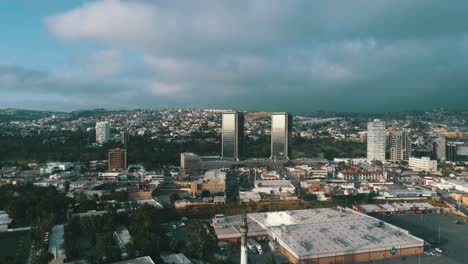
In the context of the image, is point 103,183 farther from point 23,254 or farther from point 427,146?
point 427,146

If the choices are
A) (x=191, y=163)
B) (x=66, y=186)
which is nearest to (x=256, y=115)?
(x=191, y=163)

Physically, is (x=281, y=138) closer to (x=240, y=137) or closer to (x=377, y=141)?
(x=240, y=137)

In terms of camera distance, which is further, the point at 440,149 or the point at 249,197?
the point at 440,149

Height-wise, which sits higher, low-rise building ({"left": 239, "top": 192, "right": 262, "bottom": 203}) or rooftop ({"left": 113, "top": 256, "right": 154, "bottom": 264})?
low-rise building ({"left": 239, "top": 192, "right": 262, "bottom": 203})

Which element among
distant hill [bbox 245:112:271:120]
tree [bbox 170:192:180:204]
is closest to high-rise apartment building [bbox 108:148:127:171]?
tree [bbox 170:192:180:204]

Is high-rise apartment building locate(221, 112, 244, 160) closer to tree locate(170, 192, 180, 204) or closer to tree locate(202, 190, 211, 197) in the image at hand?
tree locate(202, 190, 211, 197)

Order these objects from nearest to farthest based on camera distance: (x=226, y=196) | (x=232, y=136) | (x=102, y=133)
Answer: (x=226, y=196)
(x=232, y=136)
(x=102, y=133)
